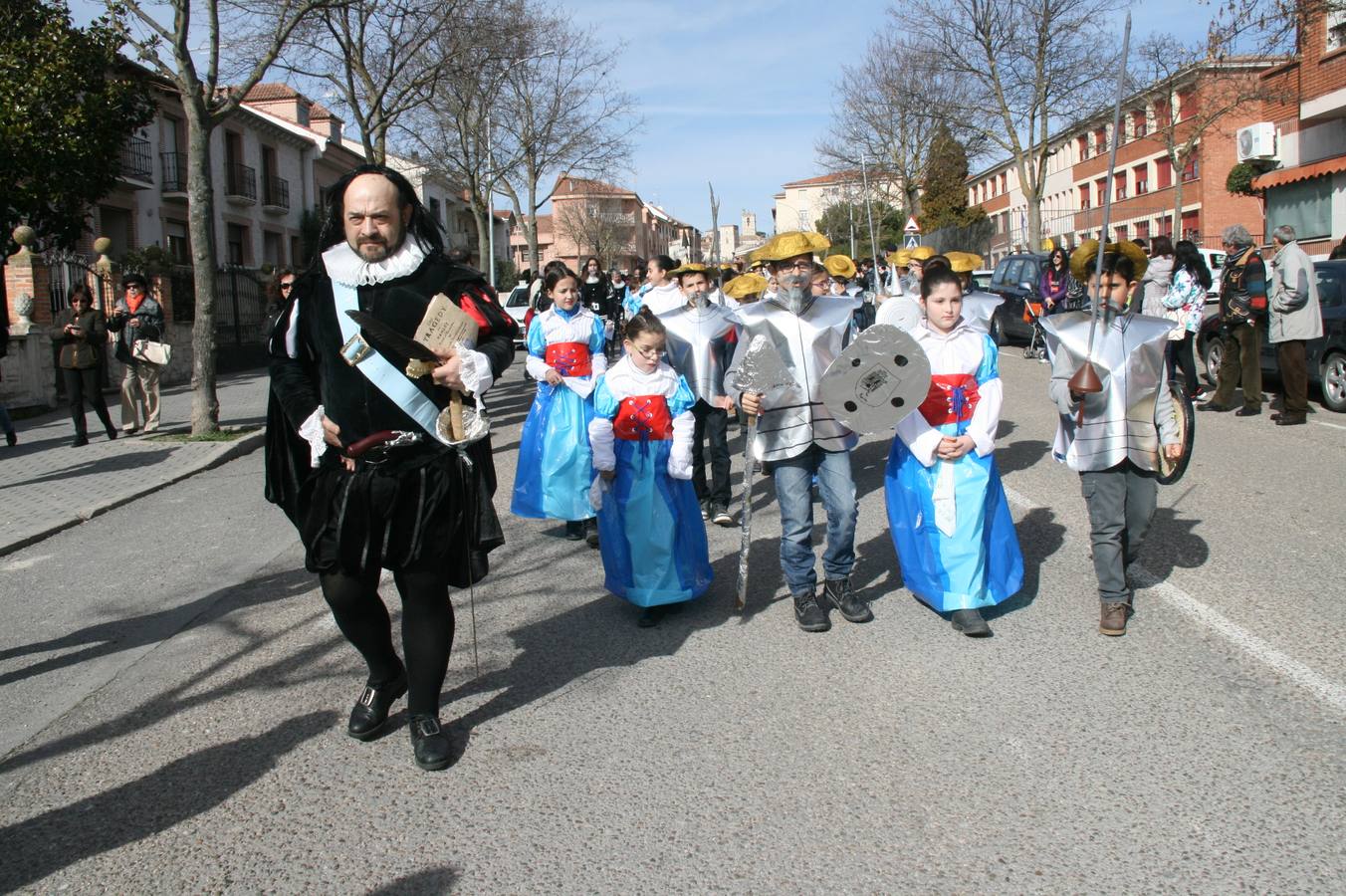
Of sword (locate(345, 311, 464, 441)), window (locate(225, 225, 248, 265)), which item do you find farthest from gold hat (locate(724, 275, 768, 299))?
window (locate(225, 225, 248, 265))

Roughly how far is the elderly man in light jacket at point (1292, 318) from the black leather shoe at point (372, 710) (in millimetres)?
9704

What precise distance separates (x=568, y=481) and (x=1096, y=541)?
11.3 ft

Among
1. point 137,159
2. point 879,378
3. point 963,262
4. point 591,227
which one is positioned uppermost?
point 591,227

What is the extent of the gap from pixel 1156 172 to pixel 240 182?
35.6 metres

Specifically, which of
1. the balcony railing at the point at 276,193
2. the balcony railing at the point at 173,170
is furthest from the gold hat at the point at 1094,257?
the balcony railing at the point at 276,193

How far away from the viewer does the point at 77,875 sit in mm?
3055

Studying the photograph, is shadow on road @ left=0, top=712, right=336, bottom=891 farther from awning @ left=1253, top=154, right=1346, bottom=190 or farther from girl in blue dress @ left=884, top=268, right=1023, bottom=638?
awning @ left=1253, top=154, right=1346, bottom=190

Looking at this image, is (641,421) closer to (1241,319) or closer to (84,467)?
(84,467)

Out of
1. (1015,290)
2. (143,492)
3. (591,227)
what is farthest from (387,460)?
(591,227)

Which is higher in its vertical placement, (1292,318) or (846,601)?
(1292,318)

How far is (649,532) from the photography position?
17.6 feet

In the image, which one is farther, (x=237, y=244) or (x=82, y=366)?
(x=237, y=244)

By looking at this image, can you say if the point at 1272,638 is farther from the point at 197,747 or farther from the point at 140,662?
the point at 140,662

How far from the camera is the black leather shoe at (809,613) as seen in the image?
16.7ft
